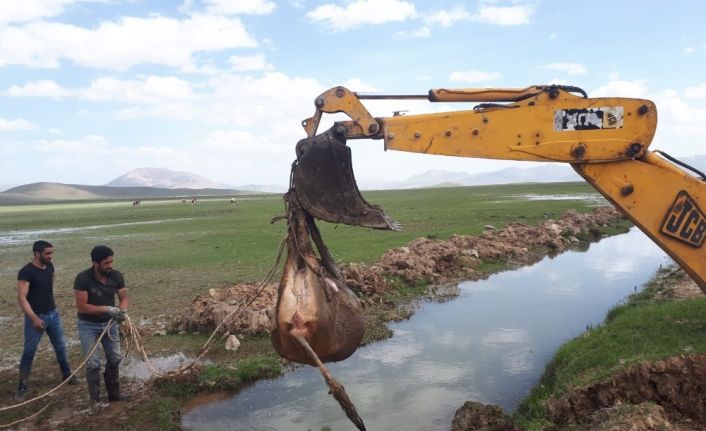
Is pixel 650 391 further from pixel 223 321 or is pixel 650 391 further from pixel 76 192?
pixel 76 192

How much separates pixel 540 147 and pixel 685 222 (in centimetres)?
180

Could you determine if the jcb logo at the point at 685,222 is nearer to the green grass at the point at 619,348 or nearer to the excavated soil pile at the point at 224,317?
the green grass at the point at 619,348

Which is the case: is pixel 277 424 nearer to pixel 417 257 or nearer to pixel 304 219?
pixel 304 219

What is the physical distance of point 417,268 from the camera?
1673 cm

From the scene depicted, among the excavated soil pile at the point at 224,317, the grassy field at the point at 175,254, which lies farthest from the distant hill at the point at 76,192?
the excavated soil pile at the point at 224,317

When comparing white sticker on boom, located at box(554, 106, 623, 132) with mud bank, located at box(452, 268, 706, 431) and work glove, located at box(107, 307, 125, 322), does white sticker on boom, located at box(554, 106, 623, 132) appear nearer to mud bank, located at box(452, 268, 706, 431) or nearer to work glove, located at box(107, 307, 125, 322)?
mud bank, located at box(452, 268, 706, 431)

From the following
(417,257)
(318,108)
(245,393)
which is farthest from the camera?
(417,257)

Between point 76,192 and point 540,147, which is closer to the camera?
point 540,147

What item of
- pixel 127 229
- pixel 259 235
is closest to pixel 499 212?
pixel 259 235

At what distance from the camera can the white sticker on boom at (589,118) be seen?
225 inches

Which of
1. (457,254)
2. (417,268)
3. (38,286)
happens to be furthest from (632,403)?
(457,254)

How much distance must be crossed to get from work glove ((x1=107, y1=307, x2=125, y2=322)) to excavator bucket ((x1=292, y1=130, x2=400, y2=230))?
13.1 ft

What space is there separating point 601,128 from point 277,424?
5979 millimetres

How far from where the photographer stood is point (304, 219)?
18.9 feet
